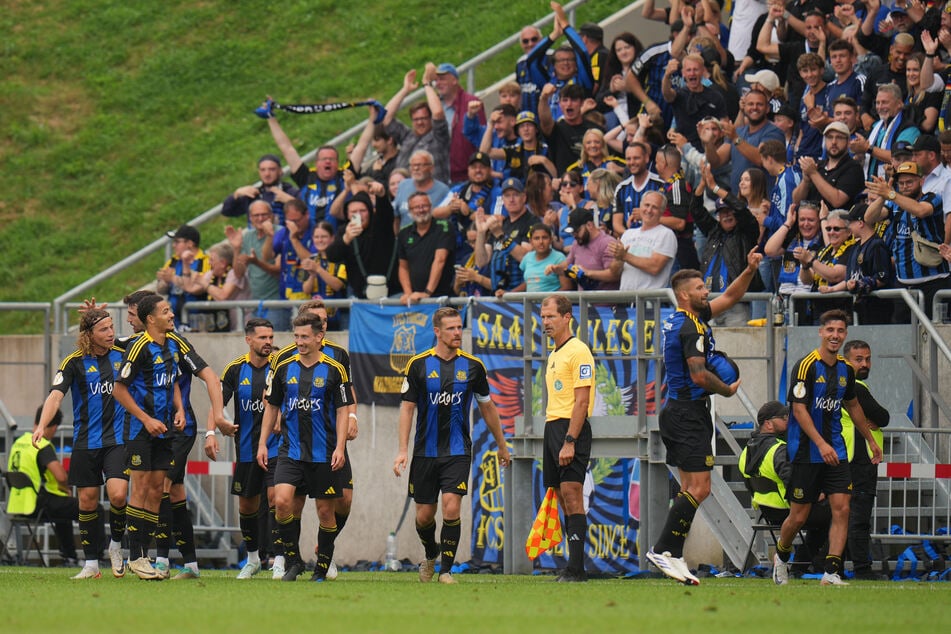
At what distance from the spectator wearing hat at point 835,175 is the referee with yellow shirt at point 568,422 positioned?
3.57 meters

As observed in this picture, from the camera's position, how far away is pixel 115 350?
15625mm

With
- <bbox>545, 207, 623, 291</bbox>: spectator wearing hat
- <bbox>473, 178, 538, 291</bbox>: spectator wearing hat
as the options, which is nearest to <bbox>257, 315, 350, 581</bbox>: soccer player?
<bbox>545, 207, 623, 291</bbox>: spectator wearing hat

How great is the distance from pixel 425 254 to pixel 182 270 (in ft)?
11.8

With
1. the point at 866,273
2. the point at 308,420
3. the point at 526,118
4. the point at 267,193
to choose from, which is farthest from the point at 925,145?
the point at 267,193

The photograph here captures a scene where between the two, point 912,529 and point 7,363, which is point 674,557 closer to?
point 912,529

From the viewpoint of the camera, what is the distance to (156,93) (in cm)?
3331

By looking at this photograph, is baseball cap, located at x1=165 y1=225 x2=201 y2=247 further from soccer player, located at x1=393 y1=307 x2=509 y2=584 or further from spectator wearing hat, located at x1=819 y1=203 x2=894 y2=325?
spectator wearing hat, located at x1=819 y1=203 x2=894 y2=325

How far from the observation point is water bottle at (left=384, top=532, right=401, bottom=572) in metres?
19.3

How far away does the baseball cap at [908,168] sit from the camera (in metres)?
16.5

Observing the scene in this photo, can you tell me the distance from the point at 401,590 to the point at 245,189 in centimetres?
1024

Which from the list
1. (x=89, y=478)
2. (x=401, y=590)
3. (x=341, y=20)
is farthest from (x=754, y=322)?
(x=341, y=20)

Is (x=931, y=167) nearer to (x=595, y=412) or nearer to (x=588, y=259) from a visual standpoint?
(x=588, y=259)

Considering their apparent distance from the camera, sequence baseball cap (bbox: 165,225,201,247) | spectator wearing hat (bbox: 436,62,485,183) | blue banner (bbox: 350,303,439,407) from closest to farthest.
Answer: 1. blue banner (bbox: 350,303,439,407)
2. baseball cap (bbox: 165,225,201,247)
3. spectator wearing hat (bbox: 436,62,485,183)

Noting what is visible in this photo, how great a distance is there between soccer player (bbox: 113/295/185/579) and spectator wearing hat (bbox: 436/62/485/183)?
7.83 metres
